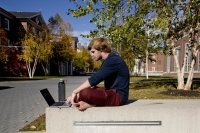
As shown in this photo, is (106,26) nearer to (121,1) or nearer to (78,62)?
(121,1)

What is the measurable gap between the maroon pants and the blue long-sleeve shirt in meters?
0.12

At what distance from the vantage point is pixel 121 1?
16328 millimetres

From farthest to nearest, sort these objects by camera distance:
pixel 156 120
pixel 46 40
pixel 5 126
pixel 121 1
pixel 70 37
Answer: pixel 70 37
pixel 46 40
pixel 121 1
pixel 5 126
pixel 156 120

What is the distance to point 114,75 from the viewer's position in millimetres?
5113

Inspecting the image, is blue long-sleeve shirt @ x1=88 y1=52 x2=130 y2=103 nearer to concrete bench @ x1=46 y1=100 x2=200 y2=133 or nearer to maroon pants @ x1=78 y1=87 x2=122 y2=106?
maroon pants @ x1=78 y1=87 x2=122 y2=106

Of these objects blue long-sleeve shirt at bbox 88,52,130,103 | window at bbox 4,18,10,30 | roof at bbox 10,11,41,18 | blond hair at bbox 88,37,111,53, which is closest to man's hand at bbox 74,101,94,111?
blue long-sleeve shirt at bbox 88,52,130,103

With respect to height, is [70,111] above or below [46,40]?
below

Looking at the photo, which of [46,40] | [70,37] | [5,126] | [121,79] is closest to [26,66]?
[46,40]

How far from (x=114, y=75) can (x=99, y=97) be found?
429mm

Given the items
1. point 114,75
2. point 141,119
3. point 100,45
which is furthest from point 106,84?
point 141,119

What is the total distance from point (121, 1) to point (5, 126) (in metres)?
9.83

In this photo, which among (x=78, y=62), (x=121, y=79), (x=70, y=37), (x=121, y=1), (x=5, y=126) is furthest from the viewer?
(x=78, y=62)

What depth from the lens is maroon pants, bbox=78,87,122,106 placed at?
16.0 feet

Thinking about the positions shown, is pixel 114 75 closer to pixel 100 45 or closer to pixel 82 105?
pixel 100 45
